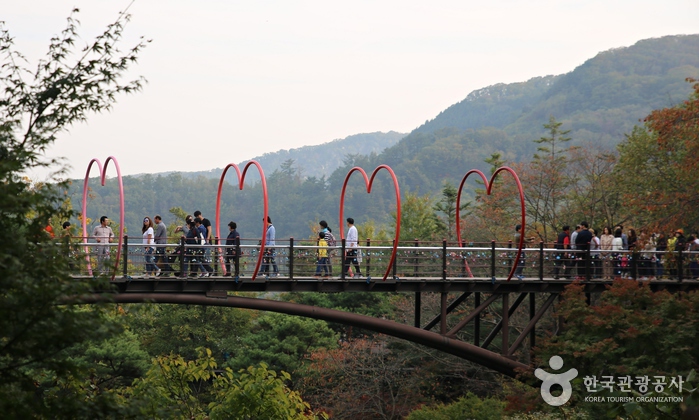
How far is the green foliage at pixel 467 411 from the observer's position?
2553 centimetres

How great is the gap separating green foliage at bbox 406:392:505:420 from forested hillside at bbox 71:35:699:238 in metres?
93.4

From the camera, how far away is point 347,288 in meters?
19.7

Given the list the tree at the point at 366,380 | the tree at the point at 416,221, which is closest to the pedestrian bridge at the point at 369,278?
the tree at the point at 366,380

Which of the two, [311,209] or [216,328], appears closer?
[216,328]

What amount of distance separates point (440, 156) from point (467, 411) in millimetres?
114360

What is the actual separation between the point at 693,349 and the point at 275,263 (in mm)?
9226

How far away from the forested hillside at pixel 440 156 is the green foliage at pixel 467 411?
306 ft

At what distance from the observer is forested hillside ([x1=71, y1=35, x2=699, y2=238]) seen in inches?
5226

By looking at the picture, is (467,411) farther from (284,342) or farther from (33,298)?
(33,298)

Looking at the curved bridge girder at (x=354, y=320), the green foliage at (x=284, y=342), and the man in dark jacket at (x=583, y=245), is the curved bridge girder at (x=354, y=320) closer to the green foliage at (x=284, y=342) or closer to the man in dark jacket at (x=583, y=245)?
the man in dark jacket at (x=583, y=245)

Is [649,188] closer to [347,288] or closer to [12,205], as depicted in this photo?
[347,288]

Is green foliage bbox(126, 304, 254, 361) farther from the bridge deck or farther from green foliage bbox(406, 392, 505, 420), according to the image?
the bridge deck

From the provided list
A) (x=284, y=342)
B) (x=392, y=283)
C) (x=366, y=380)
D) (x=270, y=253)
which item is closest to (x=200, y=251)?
(x=270, y=253)

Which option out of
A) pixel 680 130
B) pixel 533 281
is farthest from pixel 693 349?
pixel 680 130
